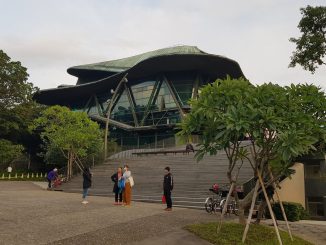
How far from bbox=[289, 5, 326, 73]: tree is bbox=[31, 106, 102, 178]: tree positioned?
1821 centimetres

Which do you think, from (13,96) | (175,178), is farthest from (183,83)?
(175,178)

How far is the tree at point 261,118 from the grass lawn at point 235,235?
645mm

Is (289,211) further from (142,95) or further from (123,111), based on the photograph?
(123,111)

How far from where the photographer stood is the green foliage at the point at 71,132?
31.5 metres

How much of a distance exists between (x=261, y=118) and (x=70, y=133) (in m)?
24.3

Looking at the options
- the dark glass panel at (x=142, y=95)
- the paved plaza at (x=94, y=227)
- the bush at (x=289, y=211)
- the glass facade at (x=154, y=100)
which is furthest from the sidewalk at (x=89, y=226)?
the dark glass panel at (x=142, y=95)

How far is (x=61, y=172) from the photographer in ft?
118

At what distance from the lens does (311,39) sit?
2550cm

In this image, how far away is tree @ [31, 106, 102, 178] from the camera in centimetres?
3156

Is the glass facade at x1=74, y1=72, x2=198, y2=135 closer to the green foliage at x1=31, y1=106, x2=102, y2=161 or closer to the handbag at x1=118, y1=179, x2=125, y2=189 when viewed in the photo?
the green foliage at x1=31, y1=106, x2=102, y2=161

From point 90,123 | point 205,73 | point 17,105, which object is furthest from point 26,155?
point 205,73

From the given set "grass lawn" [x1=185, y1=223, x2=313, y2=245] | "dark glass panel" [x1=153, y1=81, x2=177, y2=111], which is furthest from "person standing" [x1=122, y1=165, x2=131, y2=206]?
"dark glass panel" [x1=153, y1=81, x2=177, y2=111]

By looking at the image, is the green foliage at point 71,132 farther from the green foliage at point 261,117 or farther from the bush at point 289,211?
the green foliage at point 261,117

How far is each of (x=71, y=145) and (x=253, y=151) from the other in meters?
23.1
